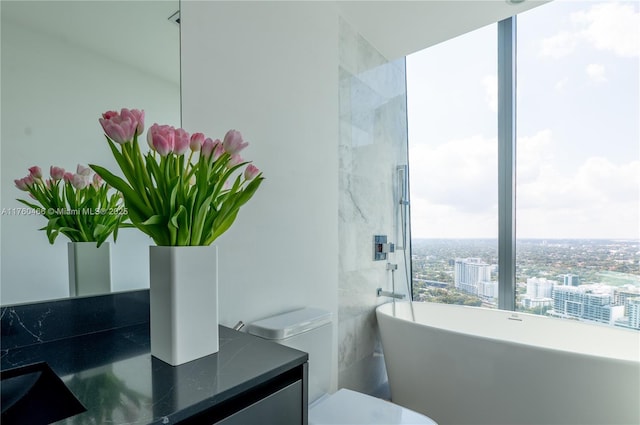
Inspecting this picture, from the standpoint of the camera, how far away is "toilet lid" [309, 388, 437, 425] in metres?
1.30

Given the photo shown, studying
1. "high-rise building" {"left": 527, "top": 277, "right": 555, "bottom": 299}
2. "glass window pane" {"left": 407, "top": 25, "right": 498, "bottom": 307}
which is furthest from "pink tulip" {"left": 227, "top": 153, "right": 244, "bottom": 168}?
"high-rise building" {"left": 527, "top": 277, "right": 555, "bottom": 299}

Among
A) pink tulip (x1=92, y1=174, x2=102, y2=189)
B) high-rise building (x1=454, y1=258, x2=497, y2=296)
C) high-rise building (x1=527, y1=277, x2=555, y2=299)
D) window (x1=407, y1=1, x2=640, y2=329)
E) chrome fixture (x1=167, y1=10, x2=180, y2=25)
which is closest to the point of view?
pink tulip (x1=92, y1=174, x2=102, y2=189)

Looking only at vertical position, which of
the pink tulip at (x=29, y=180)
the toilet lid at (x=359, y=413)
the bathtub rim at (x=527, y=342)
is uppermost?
the pink tulip at (x=29, y=180)

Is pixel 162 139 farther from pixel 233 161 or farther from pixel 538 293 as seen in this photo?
pixel 538 293

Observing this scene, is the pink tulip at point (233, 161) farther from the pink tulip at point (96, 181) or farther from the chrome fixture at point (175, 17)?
the chrome fixture at point (175, 17)

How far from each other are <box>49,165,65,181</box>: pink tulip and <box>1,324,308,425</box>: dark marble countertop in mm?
476

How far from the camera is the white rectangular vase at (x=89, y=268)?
1.00 meters

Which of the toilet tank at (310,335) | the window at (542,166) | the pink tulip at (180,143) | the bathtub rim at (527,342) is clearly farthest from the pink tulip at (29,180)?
the window at (542,166)

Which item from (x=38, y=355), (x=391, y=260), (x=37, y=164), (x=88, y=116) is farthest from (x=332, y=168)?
(x=38, y=355)

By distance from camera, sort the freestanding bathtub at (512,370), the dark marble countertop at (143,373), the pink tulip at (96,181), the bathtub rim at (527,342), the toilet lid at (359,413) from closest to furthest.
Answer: the dark marble countertop at (143,373), the pink tulip at (96,181), the toilet lid at (359,413), the freestanding bathtub at (512,370), the bathtub rim at (527,342)

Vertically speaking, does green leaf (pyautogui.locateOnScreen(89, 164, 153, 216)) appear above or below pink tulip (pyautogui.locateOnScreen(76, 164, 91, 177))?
below

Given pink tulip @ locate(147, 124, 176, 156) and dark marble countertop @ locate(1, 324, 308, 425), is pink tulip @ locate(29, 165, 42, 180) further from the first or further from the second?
dark marble countertop @ locate(1, 324, 308, 425)

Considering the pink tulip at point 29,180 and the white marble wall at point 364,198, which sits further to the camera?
the white marble wall at point 364,198

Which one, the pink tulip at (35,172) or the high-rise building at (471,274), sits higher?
the pink tulip at (35,172)
